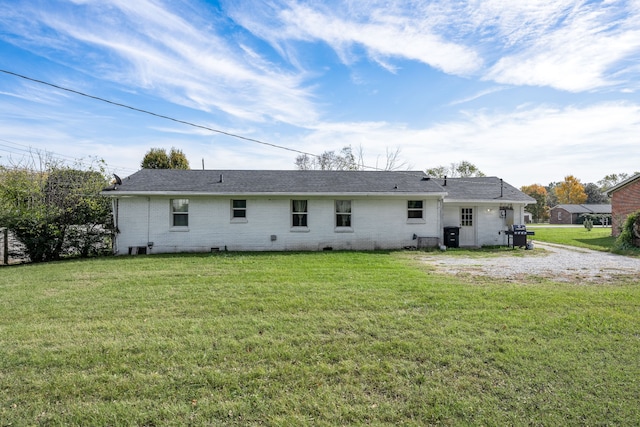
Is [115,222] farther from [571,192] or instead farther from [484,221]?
[571,192]

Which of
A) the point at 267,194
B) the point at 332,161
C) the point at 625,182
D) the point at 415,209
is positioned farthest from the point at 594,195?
the point at 267,194

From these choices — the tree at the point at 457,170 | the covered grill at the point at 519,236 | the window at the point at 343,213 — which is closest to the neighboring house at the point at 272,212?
the window at the point at 343,213

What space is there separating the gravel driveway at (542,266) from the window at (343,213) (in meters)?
3.92

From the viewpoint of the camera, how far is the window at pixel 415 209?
15211 millimetres

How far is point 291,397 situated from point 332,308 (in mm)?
2666

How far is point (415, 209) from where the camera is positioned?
599 inches

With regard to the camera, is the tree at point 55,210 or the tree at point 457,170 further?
the tree at point 457,170

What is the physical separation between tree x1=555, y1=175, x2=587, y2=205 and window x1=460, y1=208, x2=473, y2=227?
69741mm

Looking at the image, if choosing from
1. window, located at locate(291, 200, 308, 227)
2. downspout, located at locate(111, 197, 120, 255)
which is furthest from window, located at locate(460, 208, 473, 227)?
downspout, located at locate(111, 197, 120, 255)

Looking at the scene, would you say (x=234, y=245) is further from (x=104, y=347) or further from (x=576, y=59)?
(x=576, y=59)

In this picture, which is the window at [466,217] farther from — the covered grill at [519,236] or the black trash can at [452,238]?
the covered grill at [519,236]

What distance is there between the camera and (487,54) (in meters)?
11.5

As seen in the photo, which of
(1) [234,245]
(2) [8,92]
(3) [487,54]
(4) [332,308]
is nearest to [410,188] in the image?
(3) [487,54]

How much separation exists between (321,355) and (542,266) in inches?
374
